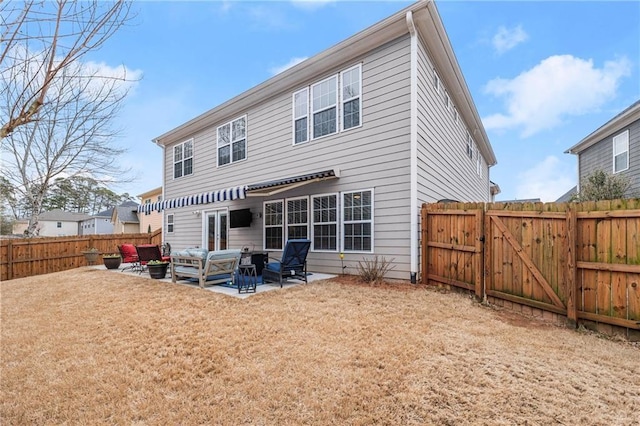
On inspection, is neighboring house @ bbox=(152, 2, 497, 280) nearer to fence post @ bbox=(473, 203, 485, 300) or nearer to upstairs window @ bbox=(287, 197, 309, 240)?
upstairs window @ bbox=(287, 197, 309, 240)

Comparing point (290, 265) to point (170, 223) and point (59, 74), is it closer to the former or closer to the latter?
point (59, 74)

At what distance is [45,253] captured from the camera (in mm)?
14156

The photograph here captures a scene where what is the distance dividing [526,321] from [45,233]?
54.4 meters

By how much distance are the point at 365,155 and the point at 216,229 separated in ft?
25.7

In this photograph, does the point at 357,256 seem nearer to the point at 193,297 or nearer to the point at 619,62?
the point at 193,297

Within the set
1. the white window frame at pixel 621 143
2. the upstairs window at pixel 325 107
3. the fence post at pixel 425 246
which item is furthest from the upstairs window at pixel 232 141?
the white window frame at pixel 621 143

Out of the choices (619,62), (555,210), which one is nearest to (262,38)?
(555,210)

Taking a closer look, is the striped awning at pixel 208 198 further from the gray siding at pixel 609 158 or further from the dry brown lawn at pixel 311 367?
the gray siding at pixel 609 158

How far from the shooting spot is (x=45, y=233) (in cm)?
4178

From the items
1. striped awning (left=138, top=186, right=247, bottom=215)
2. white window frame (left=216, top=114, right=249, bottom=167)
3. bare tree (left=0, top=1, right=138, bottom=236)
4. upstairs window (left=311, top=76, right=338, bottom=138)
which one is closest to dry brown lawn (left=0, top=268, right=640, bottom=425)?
bare tree (left=0, top=1, right=138, bottom=236)

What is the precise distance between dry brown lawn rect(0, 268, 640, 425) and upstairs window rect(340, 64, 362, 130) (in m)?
5.34

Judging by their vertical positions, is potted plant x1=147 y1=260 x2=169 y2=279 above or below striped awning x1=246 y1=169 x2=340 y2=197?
below

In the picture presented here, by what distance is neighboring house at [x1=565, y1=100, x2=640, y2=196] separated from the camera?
41.6 ft

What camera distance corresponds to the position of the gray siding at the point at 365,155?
7965mm
